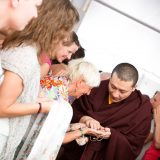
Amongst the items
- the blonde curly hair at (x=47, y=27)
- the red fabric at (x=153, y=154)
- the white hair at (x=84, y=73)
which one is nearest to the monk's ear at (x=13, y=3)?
the blonde curly hair at (x=47, y=27)

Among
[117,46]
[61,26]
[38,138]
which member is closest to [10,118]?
[38,138]

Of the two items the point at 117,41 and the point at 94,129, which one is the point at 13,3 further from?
the point at 117,41

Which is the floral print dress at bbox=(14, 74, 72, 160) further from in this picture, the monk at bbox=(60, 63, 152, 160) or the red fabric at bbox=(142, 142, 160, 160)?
the red fabric at bbox=(142, 142, 160, 160)

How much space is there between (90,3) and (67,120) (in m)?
2.22

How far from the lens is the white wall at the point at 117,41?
11.0 feet

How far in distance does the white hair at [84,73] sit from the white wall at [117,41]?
1538mm

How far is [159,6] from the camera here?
334 cm

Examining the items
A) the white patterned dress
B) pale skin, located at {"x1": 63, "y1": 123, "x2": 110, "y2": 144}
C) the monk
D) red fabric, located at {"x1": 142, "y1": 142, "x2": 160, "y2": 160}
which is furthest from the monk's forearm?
the white patterned dress

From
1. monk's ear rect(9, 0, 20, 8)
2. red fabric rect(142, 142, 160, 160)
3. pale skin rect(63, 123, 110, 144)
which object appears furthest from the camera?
red fabric rect(142, 142, 160, 160)

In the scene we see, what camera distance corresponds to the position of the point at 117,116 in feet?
7.47

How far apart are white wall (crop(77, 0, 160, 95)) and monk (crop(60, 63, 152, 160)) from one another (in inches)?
40.0

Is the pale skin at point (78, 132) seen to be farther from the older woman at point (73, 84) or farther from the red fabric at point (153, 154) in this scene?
the red fabric at point (153, 154)

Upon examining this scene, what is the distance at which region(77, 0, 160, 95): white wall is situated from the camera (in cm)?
335

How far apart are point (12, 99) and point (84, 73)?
2.18 feet
